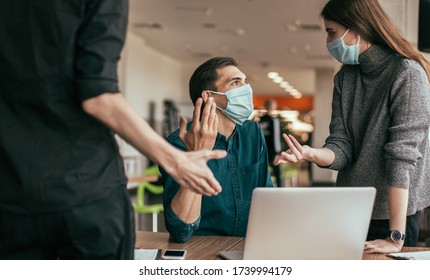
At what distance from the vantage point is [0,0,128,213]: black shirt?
3.66 ft

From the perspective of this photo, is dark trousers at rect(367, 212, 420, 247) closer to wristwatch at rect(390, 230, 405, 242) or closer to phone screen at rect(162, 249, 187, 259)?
wristwatch at rect(390, 230, 405, 242)

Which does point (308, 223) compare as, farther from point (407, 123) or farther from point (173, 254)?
point (407, 123)

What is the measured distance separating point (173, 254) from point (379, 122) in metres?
0.79

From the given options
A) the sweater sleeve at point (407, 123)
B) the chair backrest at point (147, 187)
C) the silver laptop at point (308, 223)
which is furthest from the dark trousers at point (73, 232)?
the chair backrest at point (147, 187)

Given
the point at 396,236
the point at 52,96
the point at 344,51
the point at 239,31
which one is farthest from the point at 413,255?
the point at 239,31

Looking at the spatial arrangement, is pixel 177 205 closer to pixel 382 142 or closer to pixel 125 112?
pixel 382 142

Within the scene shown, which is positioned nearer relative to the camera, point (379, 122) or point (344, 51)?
point (379, 122)

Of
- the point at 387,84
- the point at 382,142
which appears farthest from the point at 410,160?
the point at 387,84

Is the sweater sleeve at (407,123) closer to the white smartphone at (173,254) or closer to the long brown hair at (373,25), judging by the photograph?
the long brown hair at (373,25)

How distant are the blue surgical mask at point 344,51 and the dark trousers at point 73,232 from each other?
43.0 inches

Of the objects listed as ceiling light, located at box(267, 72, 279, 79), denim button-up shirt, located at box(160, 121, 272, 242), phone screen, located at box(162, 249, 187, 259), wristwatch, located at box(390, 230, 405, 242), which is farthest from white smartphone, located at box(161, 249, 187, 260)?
ceiling light, located at box(267, 72, 279, 79)

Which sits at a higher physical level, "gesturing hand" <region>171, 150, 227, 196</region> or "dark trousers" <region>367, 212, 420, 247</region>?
"gesturing hand" <region>171, 150, 227, 196</region>

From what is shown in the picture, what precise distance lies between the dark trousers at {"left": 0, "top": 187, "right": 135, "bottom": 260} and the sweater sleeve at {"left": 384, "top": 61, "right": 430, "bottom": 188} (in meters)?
0.93

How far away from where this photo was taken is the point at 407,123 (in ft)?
5.96
